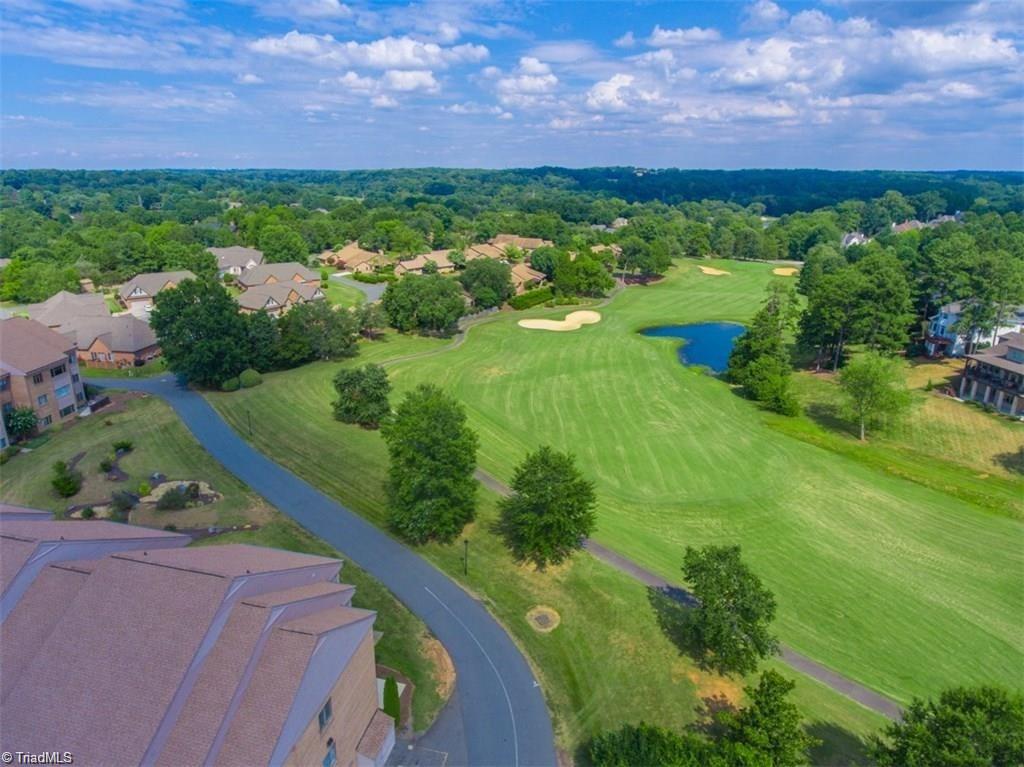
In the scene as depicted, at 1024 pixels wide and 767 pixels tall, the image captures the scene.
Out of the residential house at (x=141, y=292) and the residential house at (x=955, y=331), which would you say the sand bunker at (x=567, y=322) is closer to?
the residential house at (x=955, y=331)

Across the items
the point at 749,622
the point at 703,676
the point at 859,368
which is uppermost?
the point at 859,368

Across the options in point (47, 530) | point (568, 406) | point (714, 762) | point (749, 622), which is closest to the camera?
point (714, 762)

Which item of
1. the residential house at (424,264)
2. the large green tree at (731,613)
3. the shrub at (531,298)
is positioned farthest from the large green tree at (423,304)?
the large green tree at (731,613)

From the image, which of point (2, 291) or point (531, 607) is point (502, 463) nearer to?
point (531, 607)

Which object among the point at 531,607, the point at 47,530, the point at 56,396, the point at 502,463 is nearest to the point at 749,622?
the point at 531,607

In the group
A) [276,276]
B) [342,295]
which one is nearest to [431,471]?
[342,295]

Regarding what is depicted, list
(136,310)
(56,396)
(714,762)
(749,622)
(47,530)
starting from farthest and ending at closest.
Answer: (136,310)
(56,396)
(749,622)
(47,530)
(714,762)

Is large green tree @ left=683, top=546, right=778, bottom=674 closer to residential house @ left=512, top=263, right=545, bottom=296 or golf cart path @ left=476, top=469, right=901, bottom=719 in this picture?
golf cart path @ left=476, top=469, right=901, bottom=719
